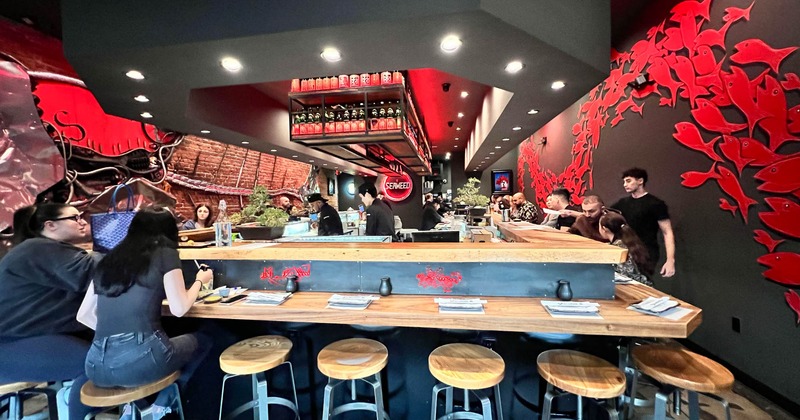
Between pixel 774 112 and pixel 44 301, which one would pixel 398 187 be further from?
pixel 44 301

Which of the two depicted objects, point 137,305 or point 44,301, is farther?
point 44,301

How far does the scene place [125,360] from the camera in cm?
139

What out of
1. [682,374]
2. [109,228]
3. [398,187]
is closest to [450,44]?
[682,374]

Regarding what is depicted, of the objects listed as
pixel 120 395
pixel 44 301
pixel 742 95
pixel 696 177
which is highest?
pixel 742 95

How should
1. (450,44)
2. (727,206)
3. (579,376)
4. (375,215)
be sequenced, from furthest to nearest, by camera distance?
(375,215)
(727,206)
(450,44)
(579,376)

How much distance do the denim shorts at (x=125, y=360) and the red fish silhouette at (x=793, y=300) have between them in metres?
4.04

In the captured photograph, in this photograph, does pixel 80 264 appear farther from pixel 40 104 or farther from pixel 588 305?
pixel 588 305

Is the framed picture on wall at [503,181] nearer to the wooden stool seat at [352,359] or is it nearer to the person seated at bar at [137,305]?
the wooden stool seat at [352,359]

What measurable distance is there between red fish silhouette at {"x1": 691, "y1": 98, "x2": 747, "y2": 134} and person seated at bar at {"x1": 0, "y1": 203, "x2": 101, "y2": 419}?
4779 mm

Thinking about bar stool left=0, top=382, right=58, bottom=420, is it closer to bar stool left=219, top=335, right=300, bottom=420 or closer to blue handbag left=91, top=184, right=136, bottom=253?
blue handbag left=91, top=184, right=136, bottom=253

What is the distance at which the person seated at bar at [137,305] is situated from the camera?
4.58 ft

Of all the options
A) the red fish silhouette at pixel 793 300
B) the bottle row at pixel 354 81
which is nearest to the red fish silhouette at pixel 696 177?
the red fish silhouette at pixel 793 300

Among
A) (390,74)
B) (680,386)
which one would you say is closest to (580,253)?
(680,386)

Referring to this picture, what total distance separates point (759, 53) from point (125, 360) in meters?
4.63
